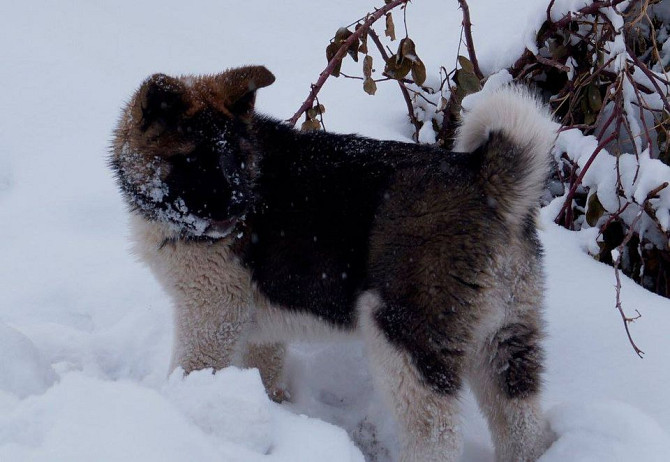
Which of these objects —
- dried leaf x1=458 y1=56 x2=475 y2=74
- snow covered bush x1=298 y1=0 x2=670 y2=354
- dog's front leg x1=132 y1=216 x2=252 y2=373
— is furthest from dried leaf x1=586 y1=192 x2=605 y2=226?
dog's front leg x1=132 y1=216 x2=252 y2=373

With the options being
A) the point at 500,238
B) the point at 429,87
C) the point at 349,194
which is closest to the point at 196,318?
the point at 349,194

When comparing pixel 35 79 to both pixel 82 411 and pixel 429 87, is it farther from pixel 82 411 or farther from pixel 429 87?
pixel 82 411

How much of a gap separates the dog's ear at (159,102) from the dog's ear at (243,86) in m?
0.27

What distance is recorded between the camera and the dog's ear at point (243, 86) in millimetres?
3654

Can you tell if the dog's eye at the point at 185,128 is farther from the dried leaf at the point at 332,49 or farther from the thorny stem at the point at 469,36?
the thorny stem at the point at 469,36

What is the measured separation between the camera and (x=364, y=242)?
10.9ft

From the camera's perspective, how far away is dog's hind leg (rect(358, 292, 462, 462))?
10.3 ft

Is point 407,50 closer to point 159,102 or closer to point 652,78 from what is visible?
point 652,78

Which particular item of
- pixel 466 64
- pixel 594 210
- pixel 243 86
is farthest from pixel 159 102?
pixel 594 210

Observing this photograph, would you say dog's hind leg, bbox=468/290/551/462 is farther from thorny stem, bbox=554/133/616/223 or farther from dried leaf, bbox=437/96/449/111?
dried leaf, bbox=437/96/449/111

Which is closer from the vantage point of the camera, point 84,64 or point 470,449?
point 470,449

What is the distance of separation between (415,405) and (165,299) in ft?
6.74

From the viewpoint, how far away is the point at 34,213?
5.54 meters

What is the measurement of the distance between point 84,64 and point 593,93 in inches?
222
